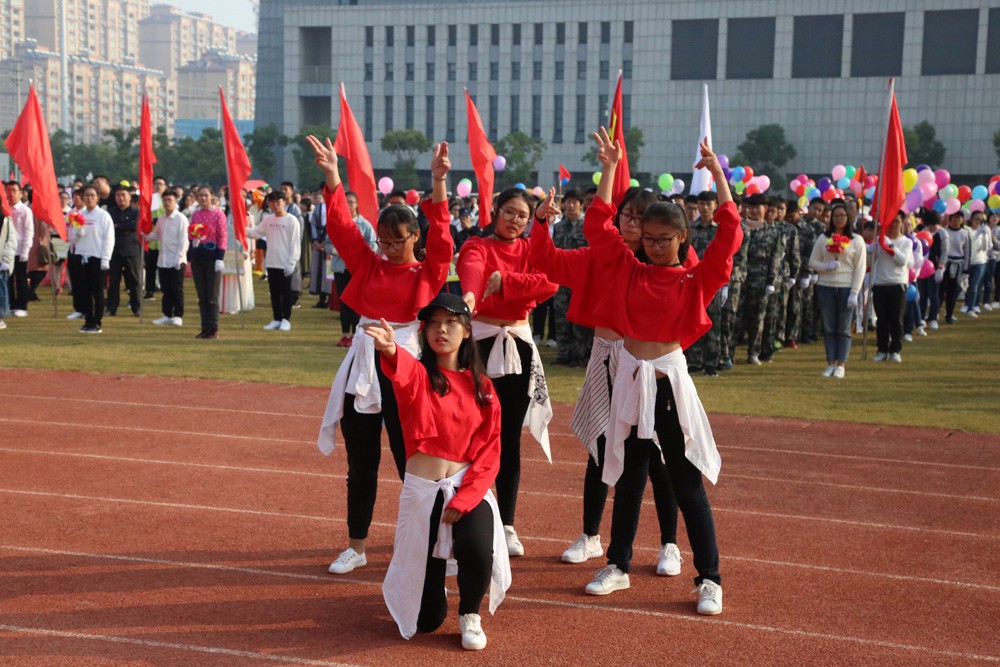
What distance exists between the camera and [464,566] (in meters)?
5.25

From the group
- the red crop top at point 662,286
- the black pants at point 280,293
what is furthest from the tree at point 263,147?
the red crop top at point 662,286

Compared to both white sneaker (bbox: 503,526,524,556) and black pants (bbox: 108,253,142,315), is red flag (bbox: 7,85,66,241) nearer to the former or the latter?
black pants (bbox: 108,253,142,315)

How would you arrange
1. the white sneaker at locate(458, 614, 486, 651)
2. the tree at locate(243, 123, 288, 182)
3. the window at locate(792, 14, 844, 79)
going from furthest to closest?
the tree at locate(243, 123, 288, 182) < the window at locate(792, 14, 844, 79) < the white sneaker at locate(458, 614, 486, 651)

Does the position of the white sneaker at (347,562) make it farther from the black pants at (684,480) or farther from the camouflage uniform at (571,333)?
the camouflage uniform at (571,333)

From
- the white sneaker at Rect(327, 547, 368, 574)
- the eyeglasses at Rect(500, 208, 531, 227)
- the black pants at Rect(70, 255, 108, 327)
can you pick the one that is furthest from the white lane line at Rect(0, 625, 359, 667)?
the black pants at Rect(70, 255, 108, 327)

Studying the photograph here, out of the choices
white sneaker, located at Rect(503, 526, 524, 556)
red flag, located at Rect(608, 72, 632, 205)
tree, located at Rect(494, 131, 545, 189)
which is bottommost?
white sneaker, located at Rect(503, 526, 524, 556)

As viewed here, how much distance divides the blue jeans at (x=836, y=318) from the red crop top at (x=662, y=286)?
8117 mm

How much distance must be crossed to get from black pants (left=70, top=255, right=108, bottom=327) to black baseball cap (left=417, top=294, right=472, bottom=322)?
1206 centimetres

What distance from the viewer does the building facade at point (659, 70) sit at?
69125mm

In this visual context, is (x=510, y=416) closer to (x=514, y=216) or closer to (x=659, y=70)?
(x=514, y=216)

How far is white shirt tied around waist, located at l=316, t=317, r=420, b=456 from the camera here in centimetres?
604

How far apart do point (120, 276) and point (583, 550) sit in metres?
13.7

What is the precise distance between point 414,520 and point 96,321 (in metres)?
12.4

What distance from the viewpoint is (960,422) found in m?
11.2
